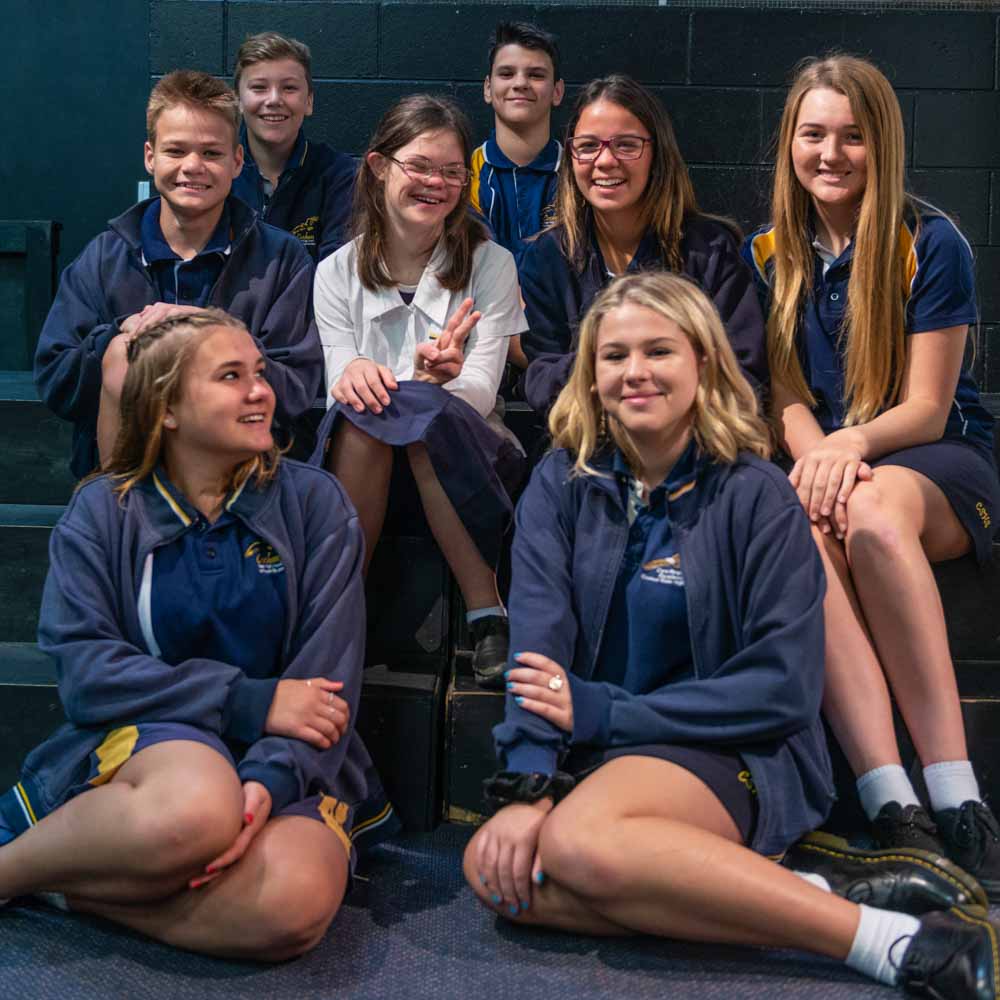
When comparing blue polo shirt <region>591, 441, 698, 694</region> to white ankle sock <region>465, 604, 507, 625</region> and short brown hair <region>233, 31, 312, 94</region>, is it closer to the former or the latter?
white ankle sock <region>465, 604, 507, 625</region>

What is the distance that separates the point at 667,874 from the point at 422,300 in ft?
3.92

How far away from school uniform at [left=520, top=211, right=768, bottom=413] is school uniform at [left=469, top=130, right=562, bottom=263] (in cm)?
67

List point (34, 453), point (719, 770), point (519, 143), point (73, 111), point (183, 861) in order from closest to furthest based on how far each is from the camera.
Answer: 1. point (183, 861)
2. point (719, 770)
3. point (34, 453)
4. point (519, 143)
5. point (73, 111)

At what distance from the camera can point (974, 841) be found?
5.98 ft

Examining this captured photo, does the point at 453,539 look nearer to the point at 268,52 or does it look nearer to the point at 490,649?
the point at 490,649

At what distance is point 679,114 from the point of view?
358 cm

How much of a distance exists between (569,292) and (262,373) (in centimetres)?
59

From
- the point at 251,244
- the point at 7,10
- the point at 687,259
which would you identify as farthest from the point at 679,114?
the point at 7,10

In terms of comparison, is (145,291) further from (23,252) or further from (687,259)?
(23,252)

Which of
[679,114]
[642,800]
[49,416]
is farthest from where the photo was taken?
[679,114]

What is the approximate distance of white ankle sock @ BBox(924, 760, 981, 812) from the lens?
73.7 inches

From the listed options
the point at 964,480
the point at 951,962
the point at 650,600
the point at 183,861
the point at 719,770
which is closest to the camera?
the point at 951,962

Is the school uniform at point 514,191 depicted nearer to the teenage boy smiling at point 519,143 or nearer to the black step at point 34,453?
the teenage boy smiling at point 519,143

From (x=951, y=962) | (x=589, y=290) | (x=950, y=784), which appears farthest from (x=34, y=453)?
(x=951, y=962)
